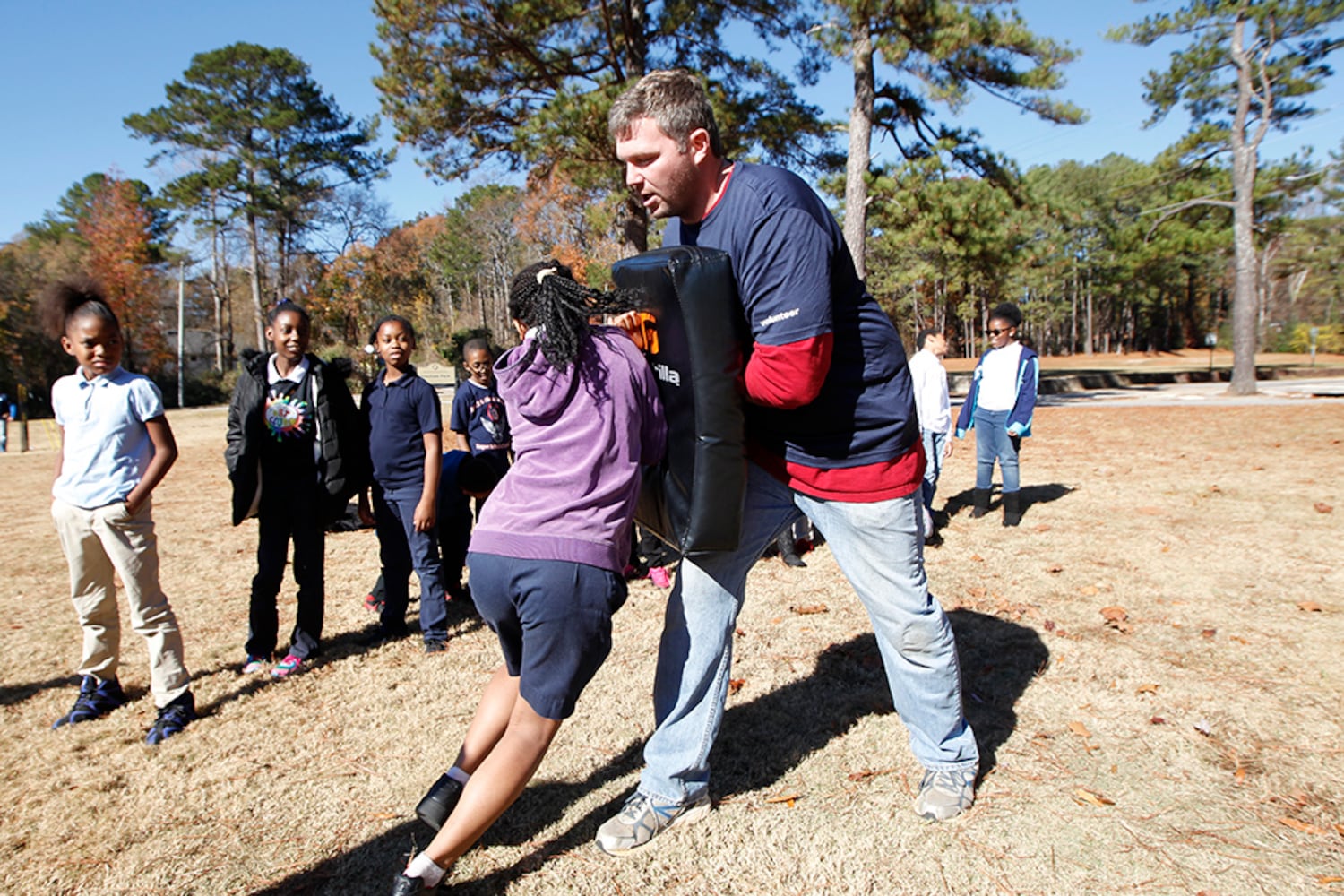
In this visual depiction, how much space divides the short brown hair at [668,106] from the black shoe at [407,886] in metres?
2.18

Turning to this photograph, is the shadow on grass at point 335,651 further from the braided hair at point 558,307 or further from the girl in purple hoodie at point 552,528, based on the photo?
the braided hair at point 558,307

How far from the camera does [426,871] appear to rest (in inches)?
91.9

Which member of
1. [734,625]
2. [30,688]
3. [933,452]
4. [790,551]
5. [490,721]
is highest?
[933,452]

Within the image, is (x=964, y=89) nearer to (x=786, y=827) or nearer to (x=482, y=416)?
(x=482, y=416)

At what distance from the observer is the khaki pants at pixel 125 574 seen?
364 cm

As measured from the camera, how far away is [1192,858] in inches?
99.3

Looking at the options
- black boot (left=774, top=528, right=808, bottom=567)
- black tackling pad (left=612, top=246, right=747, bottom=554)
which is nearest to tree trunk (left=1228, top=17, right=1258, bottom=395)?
black boot (left=774, top=528, right=808, bottom=567)

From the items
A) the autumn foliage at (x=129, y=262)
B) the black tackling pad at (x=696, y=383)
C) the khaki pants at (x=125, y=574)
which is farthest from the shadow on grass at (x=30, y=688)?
the autumn foliage at (x=129, y=262)

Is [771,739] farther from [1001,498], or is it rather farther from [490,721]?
[1001,498]

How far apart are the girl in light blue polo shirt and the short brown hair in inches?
101

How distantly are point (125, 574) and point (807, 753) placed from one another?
305 cm

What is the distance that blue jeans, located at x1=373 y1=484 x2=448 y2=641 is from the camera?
15.2 feet

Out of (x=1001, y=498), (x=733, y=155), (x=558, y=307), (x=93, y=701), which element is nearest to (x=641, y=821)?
(x=558, y=307)

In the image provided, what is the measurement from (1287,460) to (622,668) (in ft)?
30.4
